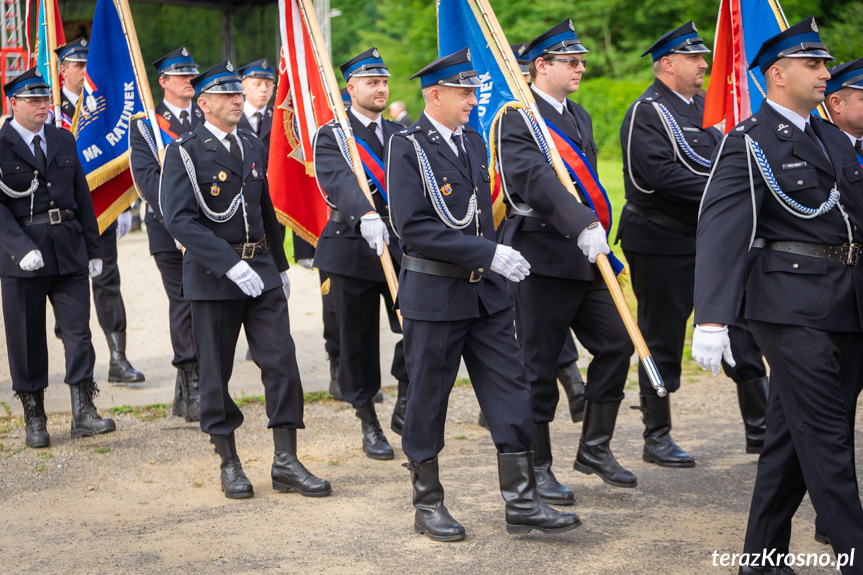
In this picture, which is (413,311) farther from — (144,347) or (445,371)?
(144,347)

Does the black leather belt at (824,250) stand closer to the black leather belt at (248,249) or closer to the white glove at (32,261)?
the black leather belt at (248,249)

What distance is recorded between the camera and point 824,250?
3729 mm

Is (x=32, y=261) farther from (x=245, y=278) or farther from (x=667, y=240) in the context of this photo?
(x=667, y=240)

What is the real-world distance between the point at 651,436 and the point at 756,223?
87.2 inches

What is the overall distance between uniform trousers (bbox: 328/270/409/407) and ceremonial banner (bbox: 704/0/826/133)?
87.6 inches

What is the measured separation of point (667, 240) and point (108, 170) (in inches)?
154

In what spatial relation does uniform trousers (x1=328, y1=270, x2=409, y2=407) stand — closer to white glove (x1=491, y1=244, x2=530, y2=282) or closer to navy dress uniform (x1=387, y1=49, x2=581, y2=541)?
navy dress uniform (x1=387, y1=49, x2=581, y2=541)

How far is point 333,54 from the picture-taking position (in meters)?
49.6

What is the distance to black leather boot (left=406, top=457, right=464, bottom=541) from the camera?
4512mm

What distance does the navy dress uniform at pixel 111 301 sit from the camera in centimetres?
768

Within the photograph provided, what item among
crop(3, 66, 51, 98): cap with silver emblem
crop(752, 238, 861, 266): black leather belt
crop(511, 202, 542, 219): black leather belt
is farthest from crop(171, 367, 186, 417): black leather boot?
crop(752, 238, 861, 266): black leather belt

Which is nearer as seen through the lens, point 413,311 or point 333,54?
point 413,311

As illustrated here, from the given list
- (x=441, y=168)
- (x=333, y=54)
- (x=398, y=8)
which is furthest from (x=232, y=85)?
(x=333, y=54)

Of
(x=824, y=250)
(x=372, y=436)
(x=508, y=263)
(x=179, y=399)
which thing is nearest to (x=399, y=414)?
(x=372, y=436)
